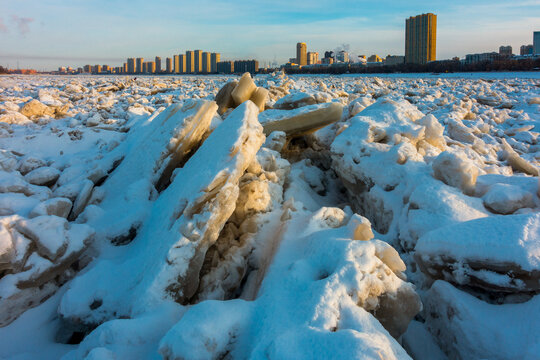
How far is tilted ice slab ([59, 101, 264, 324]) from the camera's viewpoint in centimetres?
230

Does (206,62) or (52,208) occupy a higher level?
(206,62)

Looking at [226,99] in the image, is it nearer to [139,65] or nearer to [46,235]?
[46,235]

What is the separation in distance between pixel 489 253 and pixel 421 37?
253 ft

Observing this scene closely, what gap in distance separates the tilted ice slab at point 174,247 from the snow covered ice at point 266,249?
0.01m

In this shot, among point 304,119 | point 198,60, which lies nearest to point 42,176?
point 304,119

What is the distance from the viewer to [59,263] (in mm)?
2602

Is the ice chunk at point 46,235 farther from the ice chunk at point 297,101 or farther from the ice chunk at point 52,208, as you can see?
the ice chunk at point 297,101

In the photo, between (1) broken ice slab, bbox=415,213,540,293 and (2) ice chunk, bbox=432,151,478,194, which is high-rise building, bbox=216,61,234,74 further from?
(1) broken ice slab, bbox=415,213,540,293

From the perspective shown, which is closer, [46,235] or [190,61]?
[46,235]

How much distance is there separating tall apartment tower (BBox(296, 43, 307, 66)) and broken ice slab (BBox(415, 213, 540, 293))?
353 ft

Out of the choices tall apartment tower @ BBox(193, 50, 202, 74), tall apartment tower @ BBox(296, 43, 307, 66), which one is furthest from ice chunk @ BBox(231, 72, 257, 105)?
tall apartment tower @ BBox(193, 50, 202, 74)

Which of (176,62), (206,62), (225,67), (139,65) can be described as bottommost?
(225,67)

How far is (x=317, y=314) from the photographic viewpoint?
1.59 metres

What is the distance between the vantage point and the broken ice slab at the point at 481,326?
5.69ft
